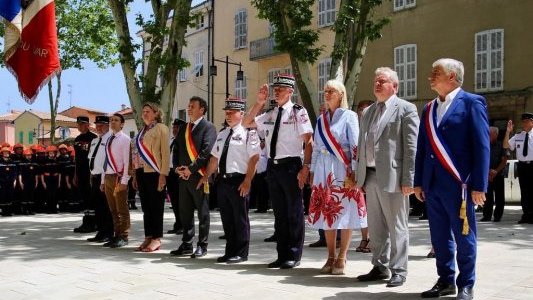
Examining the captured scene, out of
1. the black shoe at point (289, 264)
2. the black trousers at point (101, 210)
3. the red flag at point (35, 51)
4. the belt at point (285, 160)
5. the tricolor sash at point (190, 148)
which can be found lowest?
the black shoe at point (289, 264)

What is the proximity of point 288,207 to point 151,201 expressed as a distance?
2372 mm

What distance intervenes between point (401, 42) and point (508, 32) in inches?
185

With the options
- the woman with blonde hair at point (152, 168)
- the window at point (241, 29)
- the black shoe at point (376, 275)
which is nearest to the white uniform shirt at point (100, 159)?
the woman with blonde hair at point (152, 168)

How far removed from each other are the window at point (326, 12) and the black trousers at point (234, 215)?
2176 centimetres

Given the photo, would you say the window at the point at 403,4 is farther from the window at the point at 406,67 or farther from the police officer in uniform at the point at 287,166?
the police officer in uniform at the point at 287,166

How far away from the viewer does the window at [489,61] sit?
22.1 m

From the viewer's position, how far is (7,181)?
15.6m

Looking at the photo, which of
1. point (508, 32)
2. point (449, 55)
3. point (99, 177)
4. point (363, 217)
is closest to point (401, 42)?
point (449, 55)

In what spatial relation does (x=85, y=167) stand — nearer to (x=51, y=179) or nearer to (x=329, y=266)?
(x=51, y=179)

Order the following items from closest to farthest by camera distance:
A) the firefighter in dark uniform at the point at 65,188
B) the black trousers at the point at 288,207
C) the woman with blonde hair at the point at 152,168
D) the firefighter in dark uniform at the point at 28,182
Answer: the black trousers at the point at 288,207
the woman with blonde hair at the point at 152,168
the firefighter in dark uniform at the point at 28,182
the firefighter in dark uniform at the point at 65,188

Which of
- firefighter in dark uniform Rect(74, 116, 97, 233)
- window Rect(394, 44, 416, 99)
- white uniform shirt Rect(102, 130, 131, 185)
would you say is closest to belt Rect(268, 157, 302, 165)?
white uniform shirt Rect(102, 130, 131, 185)

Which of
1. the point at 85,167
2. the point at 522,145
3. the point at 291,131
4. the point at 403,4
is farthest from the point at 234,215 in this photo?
the point at 403,4

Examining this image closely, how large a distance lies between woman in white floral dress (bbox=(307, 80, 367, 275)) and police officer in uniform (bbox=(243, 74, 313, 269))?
30 cm

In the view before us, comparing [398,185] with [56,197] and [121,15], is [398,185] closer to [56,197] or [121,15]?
[121,15]
